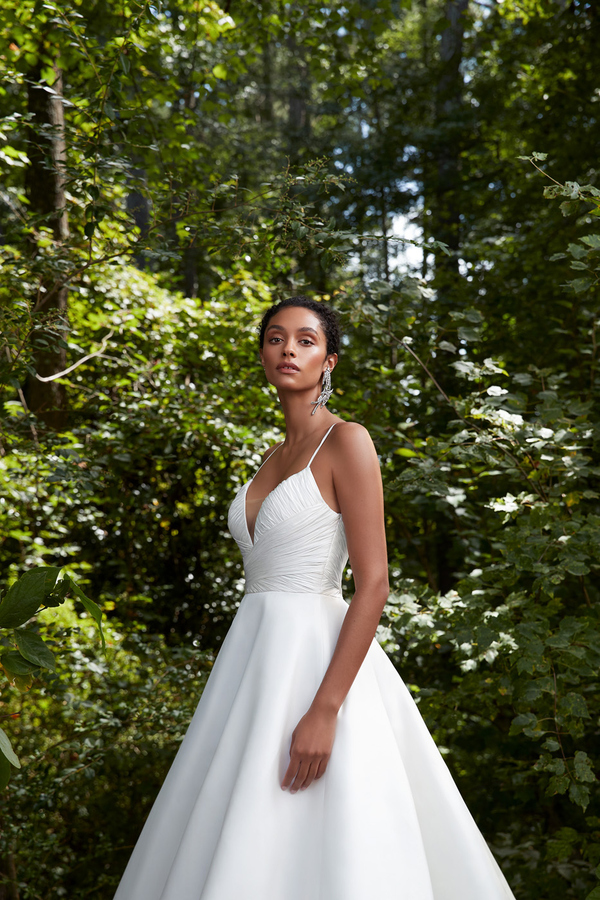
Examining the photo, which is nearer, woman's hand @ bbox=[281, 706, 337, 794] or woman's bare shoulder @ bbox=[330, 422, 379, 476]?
woman's hand @ bbox=[281, 706, 337, 794]

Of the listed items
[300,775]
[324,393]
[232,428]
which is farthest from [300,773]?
[232,428]

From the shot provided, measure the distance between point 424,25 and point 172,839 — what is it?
12.3m

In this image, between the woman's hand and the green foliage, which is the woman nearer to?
the woman's hand

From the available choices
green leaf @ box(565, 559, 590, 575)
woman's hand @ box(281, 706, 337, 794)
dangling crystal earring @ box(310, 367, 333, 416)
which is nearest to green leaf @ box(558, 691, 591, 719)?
green leaf @ box(565, 559, 590, 575)

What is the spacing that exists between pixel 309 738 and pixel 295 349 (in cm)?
96

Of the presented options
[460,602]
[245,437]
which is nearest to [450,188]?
[245,437]

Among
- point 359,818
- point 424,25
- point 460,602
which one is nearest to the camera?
point 359,818

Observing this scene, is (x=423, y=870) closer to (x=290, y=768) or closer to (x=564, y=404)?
(x=290, y=768)

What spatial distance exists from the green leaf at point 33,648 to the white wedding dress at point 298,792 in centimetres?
61

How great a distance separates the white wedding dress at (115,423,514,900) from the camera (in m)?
1.39

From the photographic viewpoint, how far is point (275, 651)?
1626 mm

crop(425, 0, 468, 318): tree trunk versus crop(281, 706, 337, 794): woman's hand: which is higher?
crop(425, 0, 468, 318): tree trunk

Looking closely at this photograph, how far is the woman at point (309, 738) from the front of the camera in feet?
4.61

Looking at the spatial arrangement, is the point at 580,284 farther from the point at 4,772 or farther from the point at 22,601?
the point at 4,772
